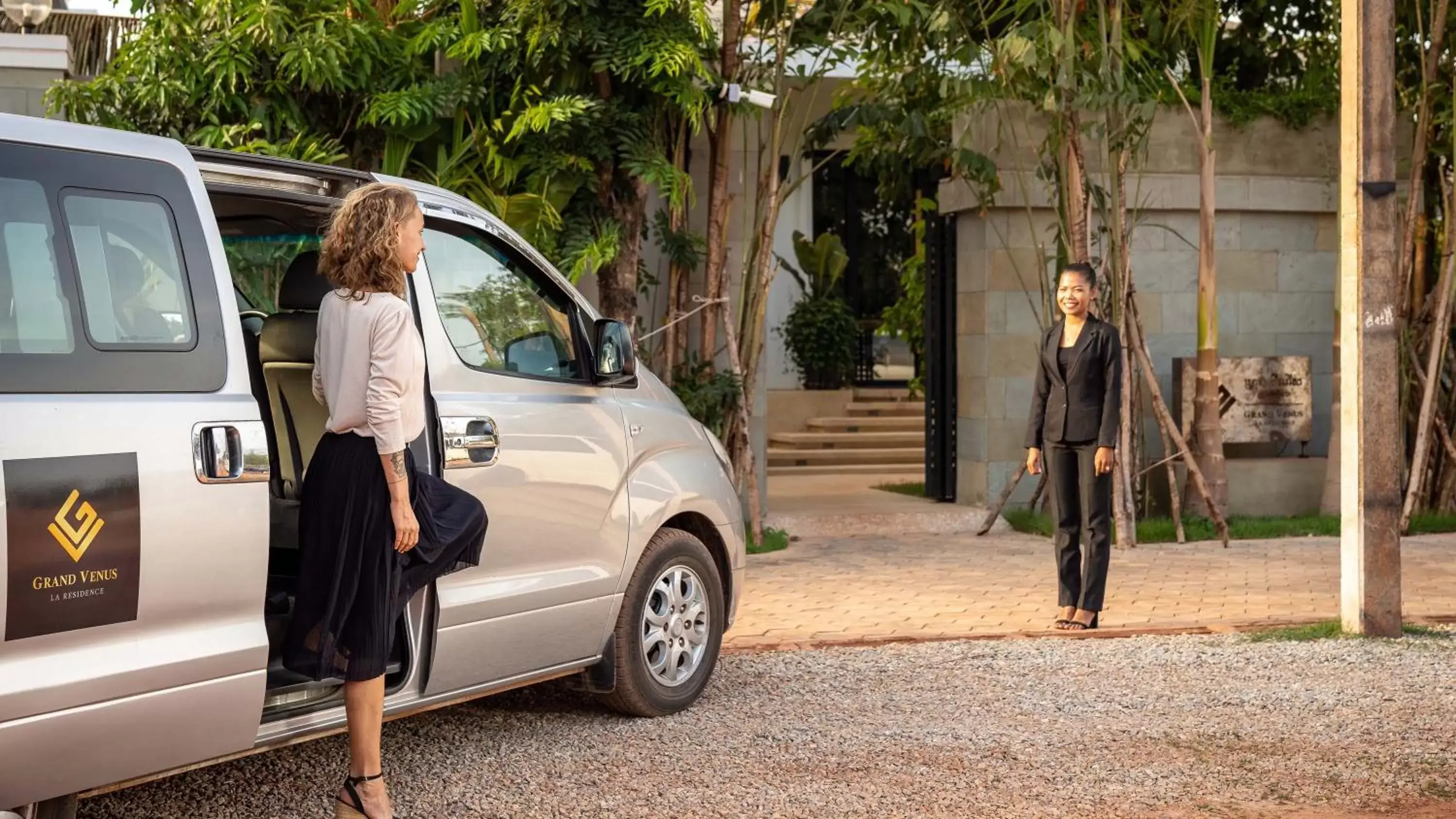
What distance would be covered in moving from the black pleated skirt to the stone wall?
857 cm

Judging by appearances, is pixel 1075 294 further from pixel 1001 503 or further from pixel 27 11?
pixel 27 11

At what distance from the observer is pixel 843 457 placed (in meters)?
17.1

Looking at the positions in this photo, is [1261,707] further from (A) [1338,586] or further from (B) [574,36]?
(B) [574,36]

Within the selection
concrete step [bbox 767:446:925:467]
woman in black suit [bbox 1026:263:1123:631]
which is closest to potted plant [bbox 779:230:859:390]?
concrete step [bbox 767:446:925:467]

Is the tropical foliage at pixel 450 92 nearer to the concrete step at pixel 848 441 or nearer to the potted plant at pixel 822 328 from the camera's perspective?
the concrete step at pixel 848 441

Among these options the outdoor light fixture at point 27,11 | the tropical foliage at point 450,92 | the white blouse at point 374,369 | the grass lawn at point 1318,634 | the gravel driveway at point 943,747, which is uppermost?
the outdoor light fixture at point 27,11

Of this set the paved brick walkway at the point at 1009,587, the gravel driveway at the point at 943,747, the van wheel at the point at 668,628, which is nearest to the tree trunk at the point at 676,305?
the paved brick walkway at the point at 1009,587

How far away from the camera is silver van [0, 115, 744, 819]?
13.2ft

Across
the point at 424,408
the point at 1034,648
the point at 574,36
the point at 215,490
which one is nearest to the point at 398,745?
the point at 424,408

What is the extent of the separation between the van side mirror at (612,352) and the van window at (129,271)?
72.3 inches

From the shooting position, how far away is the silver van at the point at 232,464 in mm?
4020

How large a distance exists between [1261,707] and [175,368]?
447cm

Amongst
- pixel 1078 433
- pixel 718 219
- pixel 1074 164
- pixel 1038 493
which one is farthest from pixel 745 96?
pixel 1038 493

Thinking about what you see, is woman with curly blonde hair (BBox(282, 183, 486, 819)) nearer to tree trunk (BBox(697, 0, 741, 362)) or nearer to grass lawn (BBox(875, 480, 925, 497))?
tree trunk (BBox(697, 0, 741, 362))
